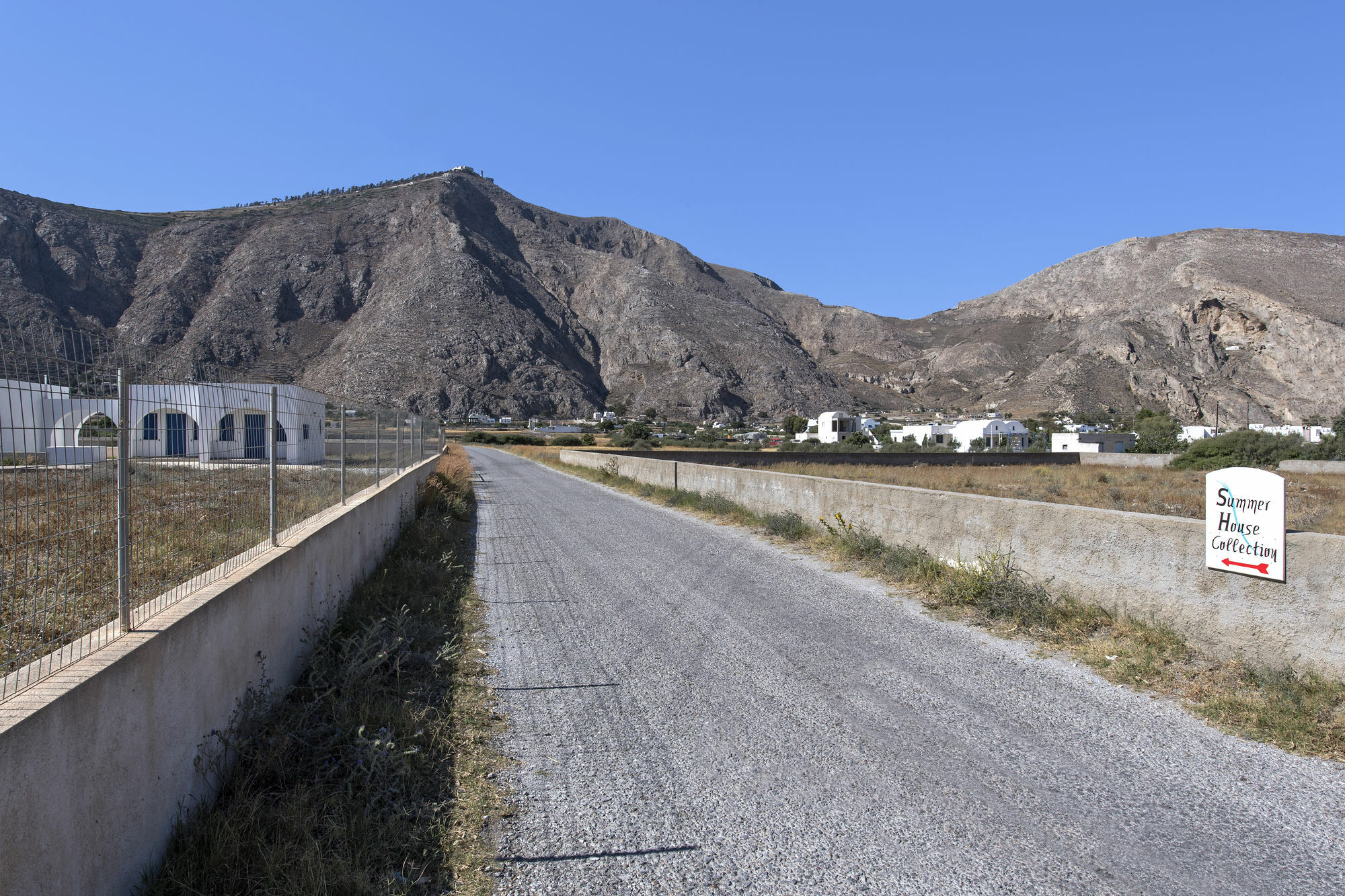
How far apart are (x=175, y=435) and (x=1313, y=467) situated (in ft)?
164

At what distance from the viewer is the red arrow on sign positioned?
5.04 m

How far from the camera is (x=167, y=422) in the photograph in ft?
12.0

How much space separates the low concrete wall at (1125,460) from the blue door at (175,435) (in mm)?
48824

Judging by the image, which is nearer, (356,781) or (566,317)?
(356,781)

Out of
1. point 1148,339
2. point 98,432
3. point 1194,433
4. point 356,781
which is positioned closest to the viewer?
point 98,432

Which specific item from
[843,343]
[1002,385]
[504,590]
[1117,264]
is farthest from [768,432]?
[1117,264]

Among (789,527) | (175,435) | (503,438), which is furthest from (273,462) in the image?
(503,438)

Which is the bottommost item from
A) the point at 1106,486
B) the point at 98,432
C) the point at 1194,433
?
the point at 1106,486

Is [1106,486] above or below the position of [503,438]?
below

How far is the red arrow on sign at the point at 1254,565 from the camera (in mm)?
5043

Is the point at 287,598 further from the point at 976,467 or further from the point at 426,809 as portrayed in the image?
the point at 976,467

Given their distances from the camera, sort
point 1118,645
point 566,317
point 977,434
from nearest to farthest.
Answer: point 1118,645 < point 977,434 < point 566,317

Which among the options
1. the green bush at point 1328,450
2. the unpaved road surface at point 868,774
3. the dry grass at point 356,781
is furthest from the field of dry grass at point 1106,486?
the green bush at point 1328,450

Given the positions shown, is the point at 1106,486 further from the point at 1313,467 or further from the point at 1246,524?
the point at 1246,524
